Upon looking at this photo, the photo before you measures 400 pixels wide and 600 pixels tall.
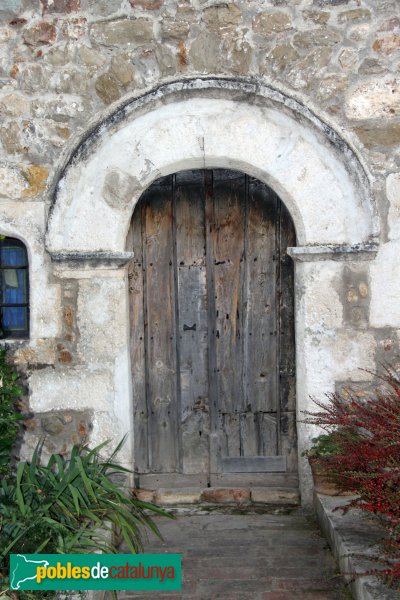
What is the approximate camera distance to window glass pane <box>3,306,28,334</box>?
4.29 m

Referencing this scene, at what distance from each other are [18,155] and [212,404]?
77.7 inches

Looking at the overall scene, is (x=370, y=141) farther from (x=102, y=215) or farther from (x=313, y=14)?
(x=102, y=215)

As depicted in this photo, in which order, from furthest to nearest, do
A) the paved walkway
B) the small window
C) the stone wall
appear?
the small window < the stone wall < the paved walkway

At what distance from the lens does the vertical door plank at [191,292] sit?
175 inches

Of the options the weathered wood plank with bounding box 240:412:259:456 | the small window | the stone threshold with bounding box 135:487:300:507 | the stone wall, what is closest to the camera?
the stone wall

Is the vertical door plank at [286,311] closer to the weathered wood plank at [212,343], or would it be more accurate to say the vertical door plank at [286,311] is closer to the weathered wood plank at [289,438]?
the weathered wood plank at [289,438]

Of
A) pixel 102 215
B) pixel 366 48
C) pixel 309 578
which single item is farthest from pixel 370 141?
pixel 309 578

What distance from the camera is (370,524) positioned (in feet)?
Result: 11.0

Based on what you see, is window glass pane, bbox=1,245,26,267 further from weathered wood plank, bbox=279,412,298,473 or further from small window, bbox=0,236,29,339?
weathered wood plank, bbox=279,412,298,473

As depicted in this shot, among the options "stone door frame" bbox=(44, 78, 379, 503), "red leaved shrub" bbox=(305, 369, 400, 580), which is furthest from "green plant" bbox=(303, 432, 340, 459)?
"stone door frame" bbox=(44, 78, 379, 503)

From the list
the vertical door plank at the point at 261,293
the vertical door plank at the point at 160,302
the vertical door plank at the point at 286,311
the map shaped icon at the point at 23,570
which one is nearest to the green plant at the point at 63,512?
the map shaped icon at the point at 23,570

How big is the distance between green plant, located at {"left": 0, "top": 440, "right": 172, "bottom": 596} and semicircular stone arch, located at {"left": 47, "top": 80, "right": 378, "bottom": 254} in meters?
1.31

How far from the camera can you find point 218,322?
4.44 meters

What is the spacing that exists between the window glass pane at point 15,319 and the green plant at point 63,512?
3.07 ft
